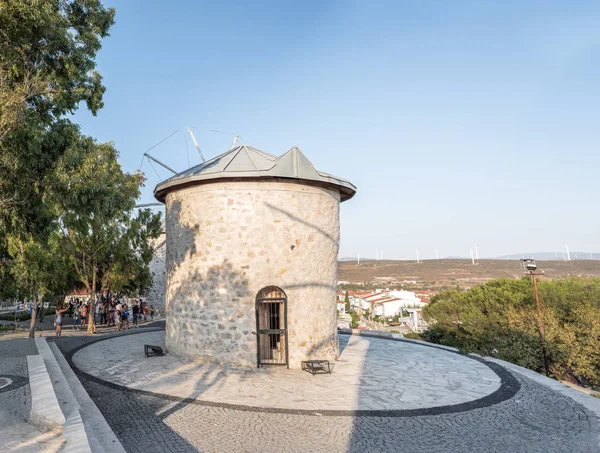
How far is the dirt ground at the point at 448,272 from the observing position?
105 m

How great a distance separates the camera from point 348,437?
530 cm

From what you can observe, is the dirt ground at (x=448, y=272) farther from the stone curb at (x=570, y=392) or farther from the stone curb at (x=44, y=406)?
the stone curb at (x=44, y=406)

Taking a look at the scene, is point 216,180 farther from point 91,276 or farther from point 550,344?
point 550,344

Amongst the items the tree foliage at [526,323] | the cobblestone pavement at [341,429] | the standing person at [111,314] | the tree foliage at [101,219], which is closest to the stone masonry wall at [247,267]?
the tree foliage at [101,219]

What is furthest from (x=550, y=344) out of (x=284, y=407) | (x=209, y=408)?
(x=209, y=408)

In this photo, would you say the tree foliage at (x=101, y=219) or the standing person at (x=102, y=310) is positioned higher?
the tree foliage at (x=101, y=219)

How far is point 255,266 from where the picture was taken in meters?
9.70

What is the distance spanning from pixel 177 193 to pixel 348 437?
27.2 ft

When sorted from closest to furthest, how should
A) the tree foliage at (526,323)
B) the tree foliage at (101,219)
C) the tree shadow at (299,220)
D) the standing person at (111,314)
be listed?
the tree foliage at (101,219) → the tree shadow at (299,220) → the tree foliage at (526,323) → the standing person at (111,314)

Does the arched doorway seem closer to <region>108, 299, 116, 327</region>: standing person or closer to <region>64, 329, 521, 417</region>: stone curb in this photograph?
<region>64, 329, 521, 417</region>: stone curb

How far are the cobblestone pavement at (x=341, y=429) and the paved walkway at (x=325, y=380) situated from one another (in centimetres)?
58

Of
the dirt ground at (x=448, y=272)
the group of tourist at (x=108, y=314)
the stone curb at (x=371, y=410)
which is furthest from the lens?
the dirt ground at (x=448, y=272)

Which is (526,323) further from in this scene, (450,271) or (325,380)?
(450,271)

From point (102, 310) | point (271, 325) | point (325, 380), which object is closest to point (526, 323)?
point (325, 380)
